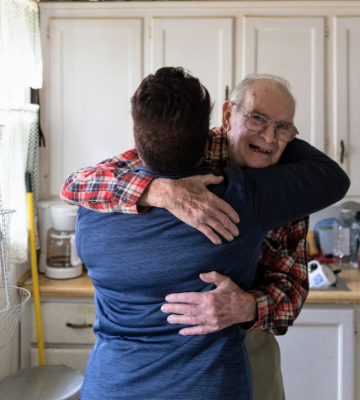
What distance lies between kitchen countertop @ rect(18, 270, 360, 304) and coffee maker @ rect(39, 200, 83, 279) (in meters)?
0.04

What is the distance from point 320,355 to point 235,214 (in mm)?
1442

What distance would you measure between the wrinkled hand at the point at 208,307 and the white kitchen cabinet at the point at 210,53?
148 centimetres

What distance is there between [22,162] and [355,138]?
1.62 metres

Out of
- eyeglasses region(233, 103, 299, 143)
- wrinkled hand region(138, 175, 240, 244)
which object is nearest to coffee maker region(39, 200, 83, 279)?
eyeglasses region(233, 103, 299, 143)

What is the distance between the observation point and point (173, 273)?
0.81 metres

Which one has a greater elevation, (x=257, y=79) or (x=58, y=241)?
(x=257, y=79)

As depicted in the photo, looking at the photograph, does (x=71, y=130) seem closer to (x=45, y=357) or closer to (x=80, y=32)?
(x=80, y=32)

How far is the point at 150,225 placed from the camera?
2.65 feet

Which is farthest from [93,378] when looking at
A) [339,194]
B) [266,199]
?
[339,194]

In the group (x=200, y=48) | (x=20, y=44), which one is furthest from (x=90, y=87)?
(x=200, y=48)

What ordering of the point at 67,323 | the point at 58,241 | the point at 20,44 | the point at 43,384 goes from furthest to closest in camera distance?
the point at 58,241, the point at 67,323, the point at 20,44, the point at 43,384

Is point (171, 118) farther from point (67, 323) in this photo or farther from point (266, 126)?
point (67, 323)

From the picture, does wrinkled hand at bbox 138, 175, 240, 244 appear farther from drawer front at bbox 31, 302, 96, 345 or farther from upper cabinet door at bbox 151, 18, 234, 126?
upper cabinet door at bbox 151, 18, 234, 126

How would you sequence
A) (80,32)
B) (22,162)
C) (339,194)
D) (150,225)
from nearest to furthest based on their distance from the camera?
(150,225)
(339,194)
(22,162)
(80,32)
